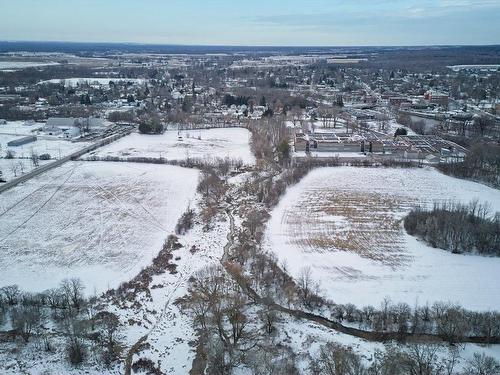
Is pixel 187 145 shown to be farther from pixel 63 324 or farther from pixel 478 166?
pixel 63 324

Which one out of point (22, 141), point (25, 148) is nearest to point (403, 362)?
point (25, 148)

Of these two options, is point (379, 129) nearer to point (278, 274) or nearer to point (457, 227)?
point (457, 227)

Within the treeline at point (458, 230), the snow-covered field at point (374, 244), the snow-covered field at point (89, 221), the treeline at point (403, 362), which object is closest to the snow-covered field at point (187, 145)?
the snow-covered field at point (89, 221)

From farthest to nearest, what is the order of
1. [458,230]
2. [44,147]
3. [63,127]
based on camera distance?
[63,127] < [44,147] < [458,230]

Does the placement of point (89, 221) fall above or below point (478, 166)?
below

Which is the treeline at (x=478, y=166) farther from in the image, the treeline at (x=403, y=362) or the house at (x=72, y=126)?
the house at (x=72, y=126)

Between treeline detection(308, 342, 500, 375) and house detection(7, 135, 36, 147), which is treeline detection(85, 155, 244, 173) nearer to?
house detection(7, 135, 36, 147)
